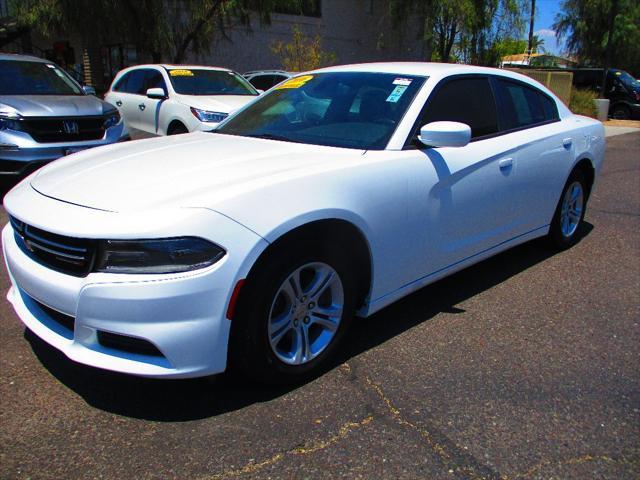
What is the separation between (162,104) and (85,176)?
20.8 ft

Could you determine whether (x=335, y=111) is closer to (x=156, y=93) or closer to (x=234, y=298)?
(x=234, y=298)

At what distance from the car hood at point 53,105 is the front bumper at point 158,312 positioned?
4.85 meters

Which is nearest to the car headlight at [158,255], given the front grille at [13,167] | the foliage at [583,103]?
the front grille at [13,167]

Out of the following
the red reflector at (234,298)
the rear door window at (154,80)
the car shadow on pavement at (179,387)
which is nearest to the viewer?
the red reflector at (234,298)

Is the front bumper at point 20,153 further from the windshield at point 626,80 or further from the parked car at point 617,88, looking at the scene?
the windshield at point 626,80

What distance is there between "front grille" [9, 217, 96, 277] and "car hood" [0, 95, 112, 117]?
449 cm

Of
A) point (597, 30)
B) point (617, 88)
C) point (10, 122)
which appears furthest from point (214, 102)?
point (597, 30)

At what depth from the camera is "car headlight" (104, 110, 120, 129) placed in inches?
288

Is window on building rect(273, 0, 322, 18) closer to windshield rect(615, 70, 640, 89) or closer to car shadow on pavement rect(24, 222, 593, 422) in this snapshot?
windshield rect(615, 70, 640, 89)

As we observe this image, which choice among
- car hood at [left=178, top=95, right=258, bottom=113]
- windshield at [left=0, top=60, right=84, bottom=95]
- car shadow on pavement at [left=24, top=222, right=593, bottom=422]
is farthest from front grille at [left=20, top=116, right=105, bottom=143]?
car shadow on pavement at [left=24, top=222, right=593, bottom=422]

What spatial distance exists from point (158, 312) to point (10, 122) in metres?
5.33

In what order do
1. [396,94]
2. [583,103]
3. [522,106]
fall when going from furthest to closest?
[583,103] < [522,106] < [396,94]

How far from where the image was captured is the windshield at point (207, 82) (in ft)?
29.7

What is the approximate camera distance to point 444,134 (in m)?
3.20
